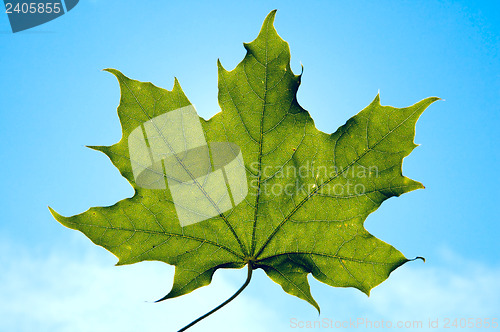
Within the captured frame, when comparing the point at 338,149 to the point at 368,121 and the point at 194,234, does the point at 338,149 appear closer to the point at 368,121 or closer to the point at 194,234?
the point at 368,121

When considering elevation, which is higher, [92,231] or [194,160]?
[194,160]

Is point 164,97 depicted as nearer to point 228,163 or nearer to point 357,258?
point 228,163

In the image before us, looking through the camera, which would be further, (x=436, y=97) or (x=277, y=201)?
(x=277, y=201)

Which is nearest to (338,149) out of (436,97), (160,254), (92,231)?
(436,97)

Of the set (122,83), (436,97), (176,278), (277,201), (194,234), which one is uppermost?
(122,83)

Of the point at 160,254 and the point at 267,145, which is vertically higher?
the point at 267,145

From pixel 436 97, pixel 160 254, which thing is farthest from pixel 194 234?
pixel 436 97
